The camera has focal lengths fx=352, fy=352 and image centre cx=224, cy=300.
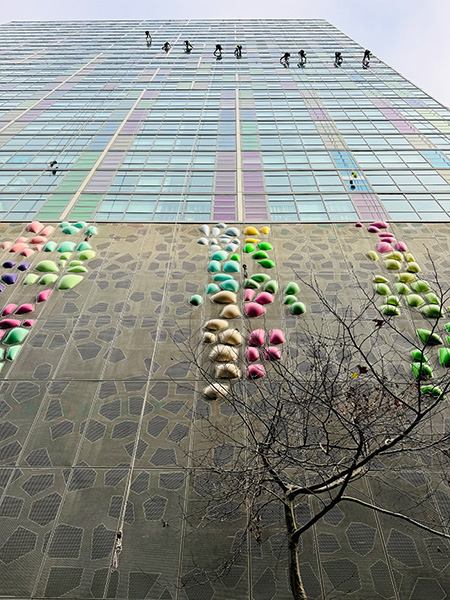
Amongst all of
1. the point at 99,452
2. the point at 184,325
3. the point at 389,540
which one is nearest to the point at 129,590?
the point at 99,452

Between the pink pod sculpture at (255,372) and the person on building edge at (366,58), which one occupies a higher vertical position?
the person on building edge at (366,58)

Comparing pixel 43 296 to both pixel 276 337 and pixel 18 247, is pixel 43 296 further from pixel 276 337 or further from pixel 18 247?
pixel 276 337

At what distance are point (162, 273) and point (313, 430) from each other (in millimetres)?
8979

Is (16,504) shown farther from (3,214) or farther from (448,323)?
(3,214)

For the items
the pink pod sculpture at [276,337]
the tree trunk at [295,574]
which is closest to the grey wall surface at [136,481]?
the pink pod sculpture at [276,337]

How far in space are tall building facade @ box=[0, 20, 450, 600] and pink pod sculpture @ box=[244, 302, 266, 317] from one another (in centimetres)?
39

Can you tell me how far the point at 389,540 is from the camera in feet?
26.5

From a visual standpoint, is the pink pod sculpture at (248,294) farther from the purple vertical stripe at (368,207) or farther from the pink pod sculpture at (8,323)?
the purple vertical stripe at (368,207)

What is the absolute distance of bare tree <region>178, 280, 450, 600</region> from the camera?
20.0 feet

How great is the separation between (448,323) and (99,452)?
12378mm

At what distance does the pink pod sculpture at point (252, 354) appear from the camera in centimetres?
1162

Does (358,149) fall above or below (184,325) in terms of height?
above

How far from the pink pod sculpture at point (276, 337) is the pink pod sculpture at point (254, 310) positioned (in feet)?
3.41

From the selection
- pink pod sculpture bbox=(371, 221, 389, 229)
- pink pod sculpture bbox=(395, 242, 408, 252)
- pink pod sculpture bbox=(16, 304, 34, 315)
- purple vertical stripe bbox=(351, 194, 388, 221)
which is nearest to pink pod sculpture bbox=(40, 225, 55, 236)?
pink pod sculpture bbox=(16, 304, 34, 315)
